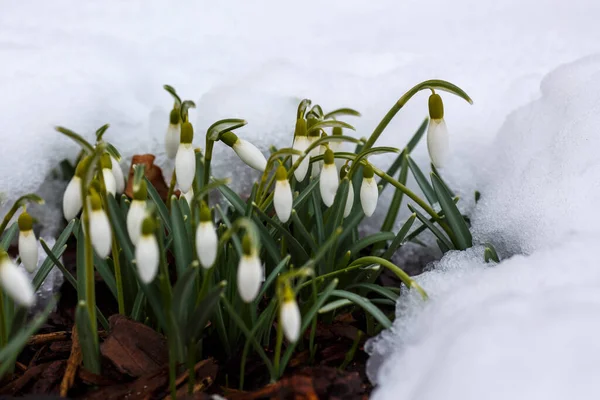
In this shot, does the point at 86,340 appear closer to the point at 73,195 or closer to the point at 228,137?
the point at 73,195

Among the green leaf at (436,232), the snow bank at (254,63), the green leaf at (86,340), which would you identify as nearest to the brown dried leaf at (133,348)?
the green leaf at (86,340)

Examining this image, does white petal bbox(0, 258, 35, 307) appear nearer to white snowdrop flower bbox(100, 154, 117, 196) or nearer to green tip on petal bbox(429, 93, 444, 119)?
white snowdrop flower bbox(100, 154, 117, 196)

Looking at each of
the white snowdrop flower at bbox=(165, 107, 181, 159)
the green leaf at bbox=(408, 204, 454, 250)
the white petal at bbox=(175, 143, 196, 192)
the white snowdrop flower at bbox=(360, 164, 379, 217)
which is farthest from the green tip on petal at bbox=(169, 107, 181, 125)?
the green leaf at bbox=(408, 204, 454, 250)

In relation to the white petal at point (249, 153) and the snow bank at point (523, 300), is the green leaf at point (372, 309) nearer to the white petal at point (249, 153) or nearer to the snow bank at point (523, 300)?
the snow bank at point (523, 300)

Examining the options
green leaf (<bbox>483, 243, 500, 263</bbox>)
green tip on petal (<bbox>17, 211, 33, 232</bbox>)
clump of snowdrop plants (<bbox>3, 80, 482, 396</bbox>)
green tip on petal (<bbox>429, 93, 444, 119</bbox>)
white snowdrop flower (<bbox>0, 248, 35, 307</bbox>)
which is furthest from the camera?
green leaf (<bbox>483, 243, 500, 263</bbox>)

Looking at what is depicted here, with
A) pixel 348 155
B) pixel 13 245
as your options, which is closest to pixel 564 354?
pixel 348 155
